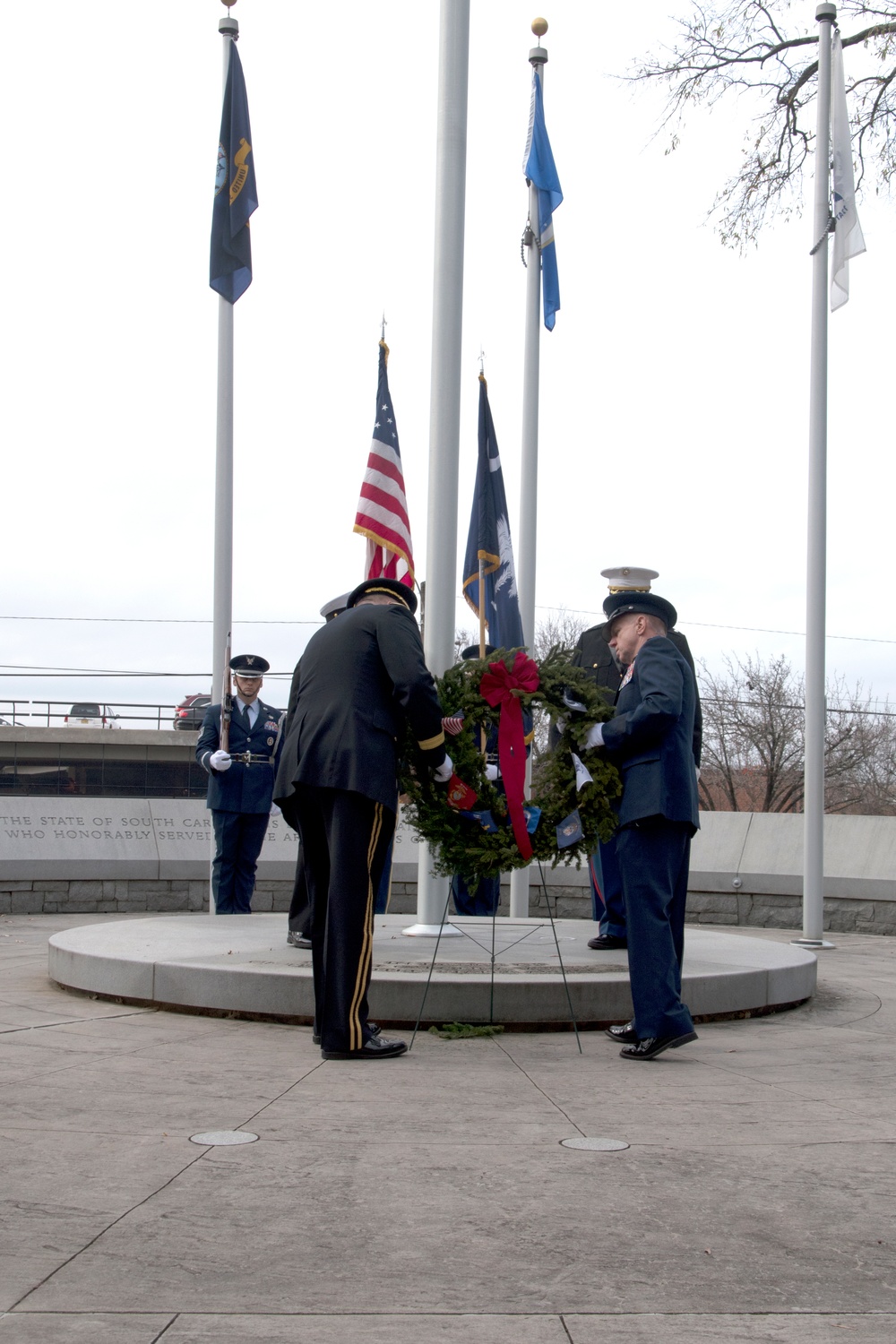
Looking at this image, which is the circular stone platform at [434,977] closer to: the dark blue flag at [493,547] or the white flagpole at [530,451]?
the dark blue flag at [493,547]

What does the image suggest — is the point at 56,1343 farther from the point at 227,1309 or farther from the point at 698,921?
the point at 698,921

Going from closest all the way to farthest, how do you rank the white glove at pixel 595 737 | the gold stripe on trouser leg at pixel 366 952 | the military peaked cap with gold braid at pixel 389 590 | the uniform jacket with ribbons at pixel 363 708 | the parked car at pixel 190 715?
the gold stripe on trouser leg at pixel 366 952 < the uniform jacket with ribbons at pixel 363 708 < the white glove at pixel 595 737 < the military peaked cap with gold braid at pixel 389 590 < the parked car at pixel 190 715

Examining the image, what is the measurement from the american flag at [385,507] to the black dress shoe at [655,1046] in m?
3.75

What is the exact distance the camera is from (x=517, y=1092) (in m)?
4.43

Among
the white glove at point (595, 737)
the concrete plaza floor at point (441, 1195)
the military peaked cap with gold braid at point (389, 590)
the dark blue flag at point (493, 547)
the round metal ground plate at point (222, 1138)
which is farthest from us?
the dark blue flag at point (493, 547)

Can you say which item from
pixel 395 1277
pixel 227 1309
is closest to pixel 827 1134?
pixel 395 1277

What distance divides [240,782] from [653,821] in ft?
16.0

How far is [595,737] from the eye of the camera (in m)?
5.39

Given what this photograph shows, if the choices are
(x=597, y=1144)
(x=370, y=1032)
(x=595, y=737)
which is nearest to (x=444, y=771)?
(x=595, y=737)

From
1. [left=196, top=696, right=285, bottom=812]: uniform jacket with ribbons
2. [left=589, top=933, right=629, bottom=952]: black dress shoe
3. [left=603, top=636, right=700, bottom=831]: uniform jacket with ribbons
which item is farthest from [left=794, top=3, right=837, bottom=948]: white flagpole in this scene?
[left=603, top=636, right=700, bottom=831]: uniform jacket with ribbons

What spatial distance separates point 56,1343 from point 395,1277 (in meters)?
0.70

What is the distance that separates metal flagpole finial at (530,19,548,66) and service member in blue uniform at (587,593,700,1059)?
8182 mm

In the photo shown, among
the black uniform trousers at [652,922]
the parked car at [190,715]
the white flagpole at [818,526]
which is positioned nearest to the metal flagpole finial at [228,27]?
the white flagpole at [818,526]

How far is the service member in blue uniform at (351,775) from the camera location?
501 cm
